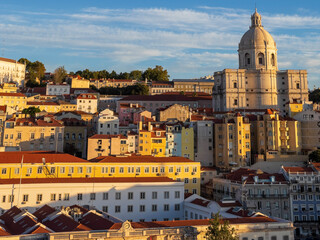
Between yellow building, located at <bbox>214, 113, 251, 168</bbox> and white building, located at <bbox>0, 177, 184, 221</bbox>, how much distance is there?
79.3ft

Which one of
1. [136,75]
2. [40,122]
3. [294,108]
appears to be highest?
[136,75]

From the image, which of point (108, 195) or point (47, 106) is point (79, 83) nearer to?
point (47, 106)

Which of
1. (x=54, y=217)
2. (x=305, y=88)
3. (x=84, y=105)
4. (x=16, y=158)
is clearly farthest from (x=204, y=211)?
(x=305, y=88)

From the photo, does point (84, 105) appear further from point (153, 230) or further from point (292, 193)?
point (153, 230)

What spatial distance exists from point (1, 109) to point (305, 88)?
230 ft

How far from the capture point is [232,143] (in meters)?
68.9

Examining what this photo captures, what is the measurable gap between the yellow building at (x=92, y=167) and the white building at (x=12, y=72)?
82.9 meters

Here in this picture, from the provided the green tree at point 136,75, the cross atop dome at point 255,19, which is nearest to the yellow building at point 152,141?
the cross atop dome at point 255,19

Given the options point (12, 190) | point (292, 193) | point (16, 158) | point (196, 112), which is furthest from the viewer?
point (196, 112)

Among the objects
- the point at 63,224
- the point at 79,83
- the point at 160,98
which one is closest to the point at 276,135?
the point at 160,98

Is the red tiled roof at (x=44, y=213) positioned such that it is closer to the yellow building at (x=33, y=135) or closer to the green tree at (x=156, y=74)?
the yellow building at (x=33, y=135)

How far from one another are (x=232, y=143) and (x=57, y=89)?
59138 mm

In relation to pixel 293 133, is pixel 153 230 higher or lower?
lower

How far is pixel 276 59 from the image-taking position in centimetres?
10162
